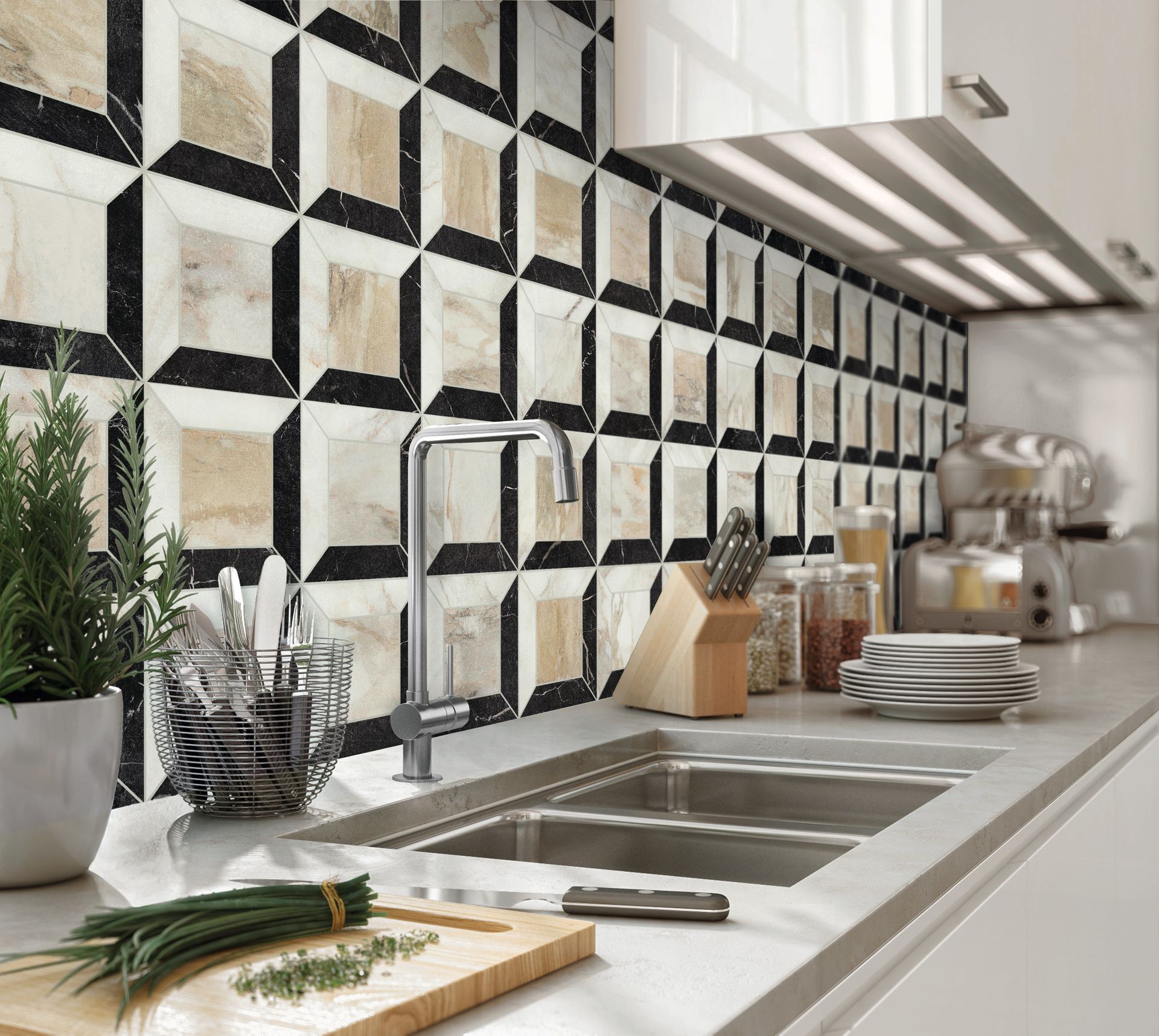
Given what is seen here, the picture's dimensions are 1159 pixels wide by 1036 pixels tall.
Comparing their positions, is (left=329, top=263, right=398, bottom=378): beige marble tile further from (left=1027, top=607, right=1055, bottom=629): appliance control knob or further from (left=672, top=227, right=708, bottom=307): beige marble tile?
(left=1027, top=607, right=1055, bottom=629): appliance control knob

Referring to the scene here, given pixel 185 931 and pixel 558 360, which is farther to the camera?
pixel 558 360

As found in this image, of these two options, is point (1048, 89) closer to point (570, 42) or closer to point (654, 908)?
point (570, 42)

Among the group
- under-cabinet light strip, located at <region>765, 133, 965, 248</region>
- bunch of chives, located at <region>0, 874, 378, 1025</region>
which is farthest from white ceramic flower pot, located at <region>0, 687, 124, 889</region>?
under-cabinet light strip, located at <region>765, 133, 965, 248</region>

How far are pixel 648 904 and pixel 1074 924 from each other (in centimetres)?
74

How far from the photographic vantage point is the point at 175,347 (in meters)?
1.18

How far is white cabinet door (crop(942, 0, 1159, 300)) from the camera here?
71.4 inches

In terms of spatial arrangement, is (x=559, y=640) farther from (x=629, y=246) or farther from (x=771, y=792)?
(x=629, y=246)

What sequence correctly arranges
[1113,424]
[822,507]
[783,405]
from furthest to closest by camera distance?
[1113,424], [822,507], [783,405]

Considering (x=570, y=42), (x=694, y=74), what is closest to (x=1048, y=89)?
(x=694, y=74)

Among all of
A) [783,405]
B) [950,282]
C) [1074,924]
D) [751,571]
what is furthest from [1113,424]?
[1074,924]

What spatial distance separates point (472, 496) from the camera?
1617 millimetres

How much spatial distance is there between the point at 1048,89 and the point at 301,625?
1649 mm

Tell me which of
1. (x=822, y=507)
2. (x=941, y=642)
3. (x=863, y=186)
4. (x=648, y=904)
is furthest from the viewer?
(x=822, y=507)

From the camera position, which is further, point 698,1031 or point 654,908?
point 654,908
